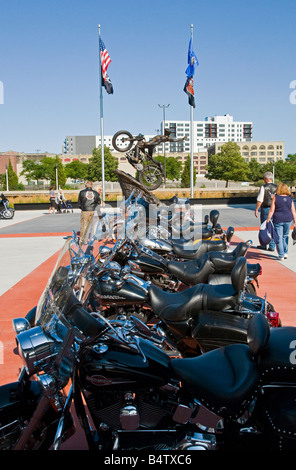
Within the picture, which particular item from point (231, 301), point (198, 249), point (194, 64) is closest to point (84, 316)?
point (231, 301)

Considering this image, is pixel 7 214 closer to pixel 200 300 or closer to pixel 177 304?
pixel 177 304

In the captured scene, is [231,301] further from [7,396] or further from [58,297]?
[7,396]

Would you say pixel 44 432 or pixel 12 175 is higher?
pixel 12 175

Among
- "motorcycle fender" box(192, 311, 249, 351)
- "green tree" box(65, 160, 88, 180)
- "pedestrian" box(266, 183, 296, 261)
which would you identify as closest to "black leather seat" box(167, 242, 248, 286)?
"motorcycle fender" box(192, 311, 249, 351)

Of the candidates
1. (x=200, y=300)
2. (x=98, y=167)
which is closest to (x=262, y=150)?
(x=98, y=167)

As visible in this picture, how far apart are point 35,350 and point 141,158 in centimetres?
1494

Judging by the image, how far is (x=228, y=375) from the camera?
6.68ft

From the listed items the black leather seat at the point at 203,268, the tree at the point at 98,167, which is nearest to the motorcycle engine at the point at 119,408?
the black leather seat at the point at 203,268

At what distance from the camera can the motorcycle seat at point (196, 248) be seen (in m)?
5.98

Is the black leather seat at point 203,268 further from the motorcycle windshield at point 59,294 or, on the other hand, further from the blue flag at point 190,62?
the blue flag at point 190,62

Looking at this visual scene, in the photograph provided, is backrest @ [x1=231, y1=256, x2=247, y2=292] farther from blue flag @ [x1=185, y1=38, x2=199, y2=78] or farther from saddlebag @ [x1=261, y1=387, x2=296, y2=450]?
blue flag @ [x1=185, y1=38, x2=199, y2=78]

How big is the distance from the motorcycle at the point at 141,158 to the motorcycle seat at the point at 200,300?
12900 millimetres

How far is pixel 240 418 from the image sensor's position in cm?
199
